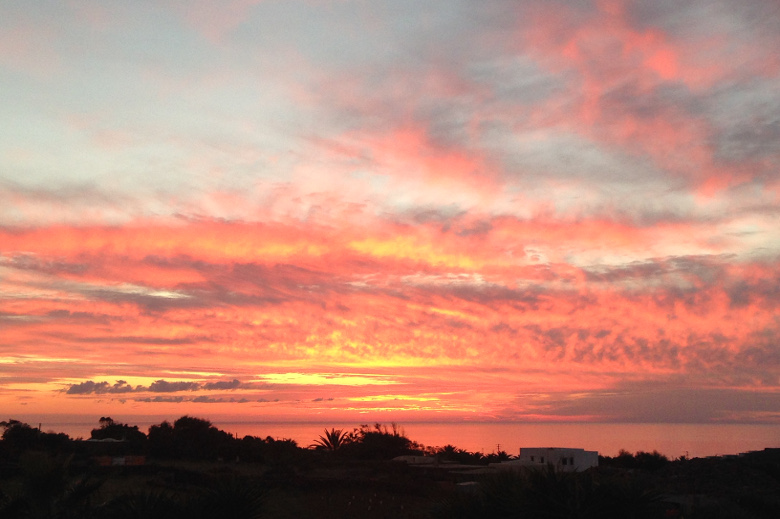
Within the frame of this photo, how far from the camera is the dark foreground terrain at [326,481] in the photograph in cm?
1142

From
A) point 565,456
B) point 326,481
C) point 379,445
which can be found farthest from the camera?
point 379,445

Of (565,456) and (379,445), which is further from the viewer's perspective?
(379,445)

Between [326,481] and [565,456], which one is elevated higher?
[565,456]

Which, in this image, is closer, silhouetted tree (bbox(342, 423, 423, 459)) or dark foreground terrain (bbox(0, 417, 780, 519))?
dark foreground terrain (bbox(0, 417, 780, 519))

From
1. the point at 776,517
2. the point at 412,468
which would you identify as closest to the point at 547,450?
the point at 412,468

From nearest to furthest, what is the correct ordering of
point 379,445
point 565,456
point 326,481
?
point 326,481 → point 565,456 → point 379,445

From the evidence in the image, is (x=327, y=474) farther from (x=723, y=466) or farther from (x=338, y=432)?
(x=723, y=466)

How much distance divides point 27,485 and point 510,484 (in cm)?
866

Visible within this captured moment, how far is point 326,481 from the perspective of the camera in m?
37.1

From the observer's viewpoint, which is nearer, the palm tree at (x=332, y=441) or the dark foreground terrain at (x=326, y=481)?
the dark foreground terrain at (x=326, y=481)

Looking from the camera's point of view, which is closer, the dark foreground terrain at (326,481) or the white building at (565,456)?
the dark foreground terrain at (326,481)

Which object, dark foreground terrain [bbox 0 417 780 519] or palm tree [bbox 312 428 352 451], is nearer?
dark foreground terrain [bbox 0 417 780 519]

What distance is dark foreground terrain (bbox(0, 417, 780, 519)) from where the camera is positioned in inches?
450

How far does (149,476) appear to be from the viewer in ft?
116
